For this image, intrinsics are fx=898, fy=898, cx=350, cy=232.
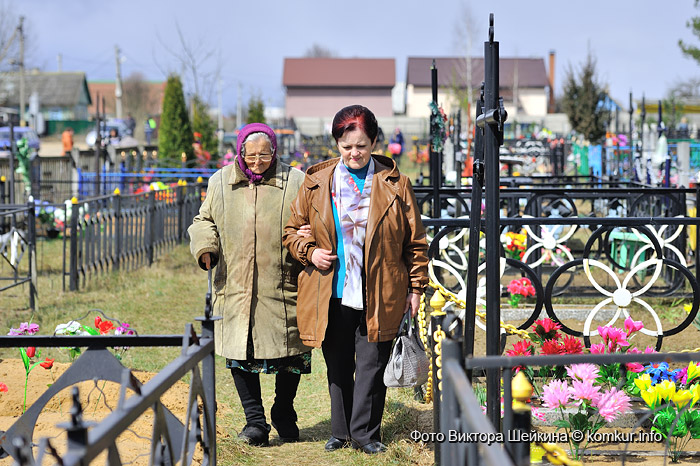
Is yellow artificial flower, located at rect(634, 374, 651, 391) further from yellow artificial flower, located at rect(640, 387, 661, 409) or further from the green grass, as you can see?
the green grass

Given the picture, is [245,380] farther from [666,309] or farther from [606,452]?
[666,309]

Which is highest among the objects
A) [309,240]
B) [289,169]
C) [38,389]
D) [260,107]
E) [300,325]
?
[260,107]

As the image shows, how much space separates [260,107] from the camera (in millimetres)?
30609

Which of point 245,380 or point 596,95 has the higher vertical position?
point 596,95

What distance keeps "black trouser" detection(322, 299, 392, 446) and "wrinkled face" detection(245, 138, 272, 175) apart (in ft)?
2.50

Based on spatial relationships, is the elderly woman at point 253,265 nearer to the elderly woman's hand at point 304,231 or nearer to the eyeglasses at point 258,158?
the eyeglasses at point 258,158

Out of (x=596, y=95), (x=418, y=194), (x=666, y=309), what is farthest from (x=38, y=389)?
(x=596, y=95)

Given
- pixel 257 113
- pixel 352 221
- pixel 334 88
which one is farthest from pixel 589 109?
pixel 334 88

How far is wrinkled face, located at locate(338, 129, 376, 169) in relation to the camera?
404cm

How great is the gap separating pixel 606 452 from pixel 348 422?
1214 millimetres

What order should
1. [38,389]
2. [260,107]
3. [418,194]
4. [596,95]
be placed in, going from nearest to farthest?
[38,389]
[418,194]
[260,107]
[596,95]

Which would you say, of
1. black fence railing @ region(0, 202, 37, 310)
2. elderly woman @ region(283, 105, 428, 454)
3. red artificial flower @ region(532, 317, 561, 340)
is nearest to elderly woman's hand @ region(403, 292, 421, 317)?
elderly woman @ region(283, 105, 428, 454)

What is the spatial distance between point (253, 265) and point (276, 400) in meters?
0.75

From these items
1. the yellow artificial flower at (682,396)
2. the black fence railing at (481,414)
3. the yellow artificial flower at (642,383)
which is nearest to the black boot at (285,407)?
the yellow artificial flower at (642,383)
